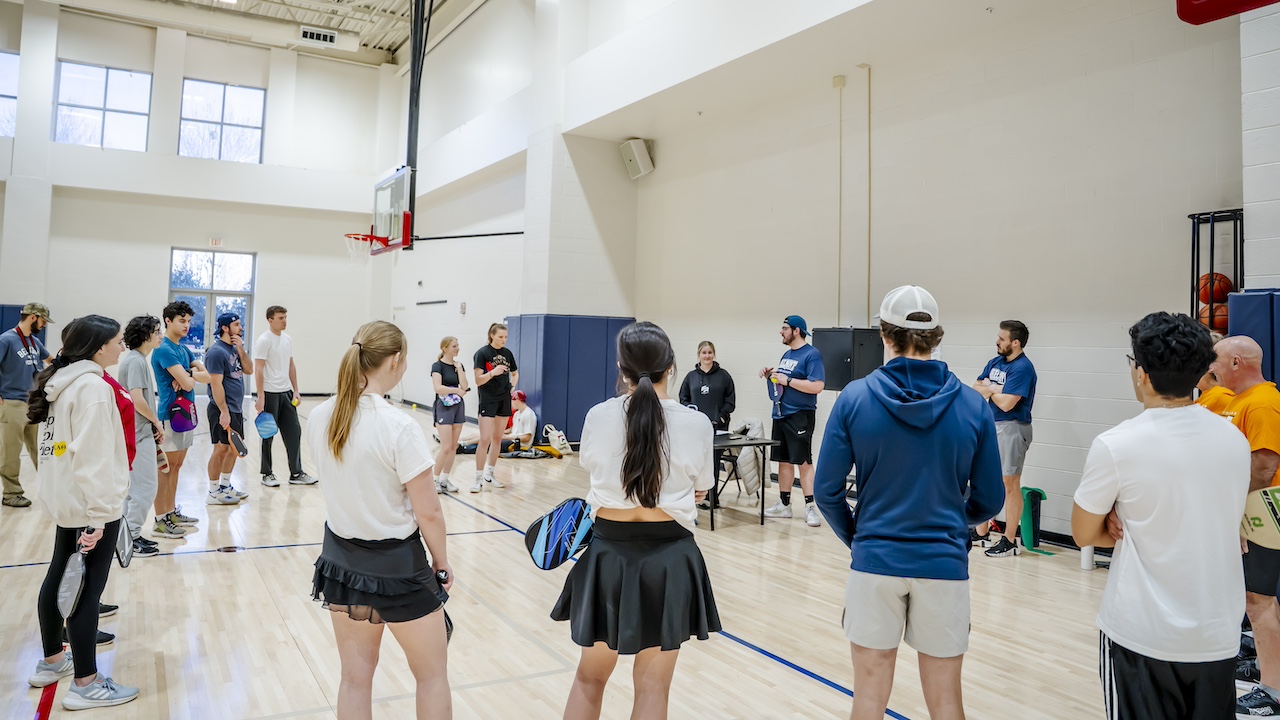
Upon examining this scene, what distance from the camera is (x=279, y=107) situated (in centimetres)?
1605

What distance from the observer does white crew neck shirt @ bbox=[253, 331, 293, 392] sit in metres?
6.77

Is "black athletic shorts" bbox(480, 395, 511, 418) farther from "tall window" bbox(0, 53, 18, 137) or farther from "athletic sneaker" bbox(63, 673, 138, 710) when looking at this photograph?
"tall window" bbox(0, 53, 18, 137)

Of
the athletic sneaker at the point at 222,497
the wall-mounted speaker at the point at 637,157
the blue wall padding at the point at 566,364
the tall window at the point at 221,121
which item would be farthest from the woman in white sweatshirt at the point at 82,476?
the tall window at the point at 221,121

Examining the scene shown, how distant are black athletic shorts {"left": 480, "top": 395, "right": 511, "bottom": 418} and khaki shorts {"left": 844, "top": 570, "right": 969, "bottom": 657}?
18.9ft

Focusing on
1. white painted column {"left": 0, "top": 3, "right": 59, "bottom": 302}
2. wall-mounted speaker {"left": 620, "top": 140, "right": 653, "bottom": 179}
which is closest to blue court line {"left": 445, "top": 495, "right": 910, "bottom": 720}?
wall-mounted speaker {"left": 620, "top": 140, "right": 653, "bottom": 179}

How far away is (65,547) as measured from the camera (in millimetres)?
2857

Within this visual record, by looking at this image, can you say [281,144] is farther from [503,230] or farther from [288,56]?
[503,230]

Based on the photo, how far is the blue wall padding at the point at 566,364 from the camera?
397 inches

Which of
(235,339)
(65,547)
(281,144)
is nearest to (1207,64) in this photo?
(65,547)

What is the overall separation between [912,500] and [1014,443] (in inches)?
156

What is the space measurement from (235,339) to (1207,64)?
720 centimetres

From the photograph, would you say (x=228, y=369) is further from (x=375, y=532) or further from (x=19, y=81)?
(x=19, y=81)

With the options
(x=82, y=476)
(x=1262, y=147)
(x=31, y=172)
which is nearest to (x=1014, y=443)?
(x=1262, y=147)

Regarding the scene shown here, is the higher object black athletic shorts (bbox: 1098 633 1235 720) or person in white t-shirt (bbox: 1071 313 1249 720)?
person in white t-shirt (bbox: 1071 313 1249 720)
